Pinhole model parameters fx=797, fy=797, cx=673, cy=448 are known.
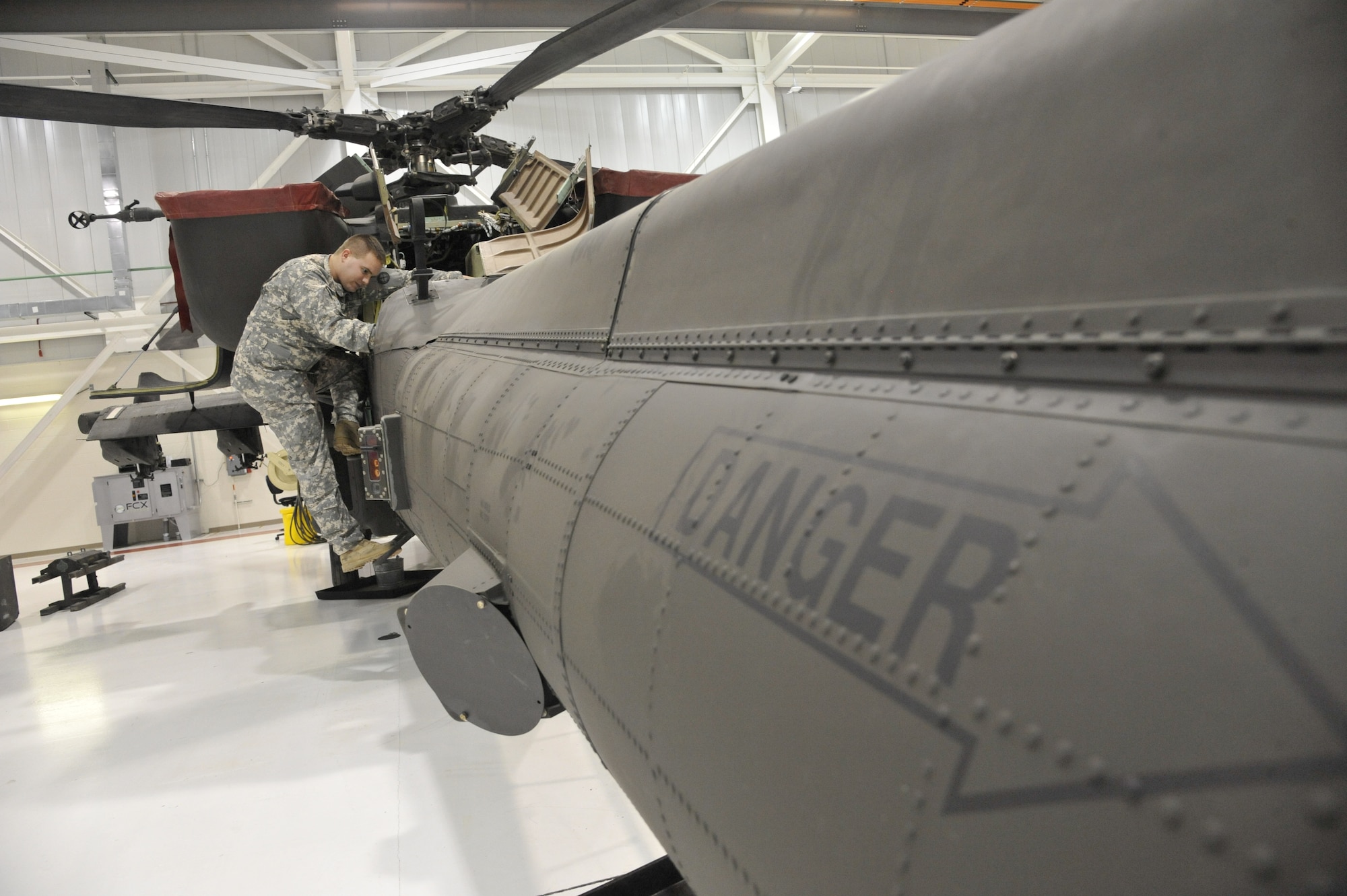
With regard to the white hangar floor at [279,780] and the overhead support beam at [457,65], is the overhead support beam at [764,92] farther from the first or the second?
the white hangar floor at [279,780]

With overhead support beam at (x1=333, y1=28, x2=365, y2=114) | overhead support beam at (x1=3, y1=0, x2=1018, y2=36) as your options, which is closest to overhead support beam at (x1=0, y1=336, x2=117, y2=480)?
overhead support beam at (x1=333, y1=28, x2=365, y2=114)

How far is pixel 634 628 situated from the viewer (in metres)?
1.33

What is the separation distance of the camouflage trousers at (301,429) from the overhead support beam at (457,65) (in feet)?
24.6

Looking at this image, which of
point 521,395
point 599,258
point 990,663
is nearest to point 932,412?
point 990,663

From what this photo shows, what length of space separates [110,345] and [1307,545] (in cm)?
1319

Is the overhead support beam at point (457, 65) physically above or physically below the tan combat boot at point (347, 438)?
above

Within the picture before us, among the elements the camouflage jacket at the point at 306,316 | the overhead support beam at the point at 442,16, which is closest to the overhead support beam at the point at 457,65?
the overhead support beam at the point at 442,16

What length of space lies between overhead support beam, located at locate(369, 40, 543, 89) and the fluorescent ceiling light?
→ 6.50 m

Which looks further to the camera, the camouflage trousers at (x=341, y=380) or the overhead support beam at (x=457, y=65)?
the overhead support beam at (x=457, y=65)

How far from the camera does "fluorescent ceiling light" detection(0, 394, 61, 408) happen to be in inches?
447

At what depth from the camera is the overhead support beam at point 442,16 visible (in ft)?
14.2

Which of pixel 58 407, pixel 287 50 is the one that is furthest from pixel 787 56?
pixel 58 407

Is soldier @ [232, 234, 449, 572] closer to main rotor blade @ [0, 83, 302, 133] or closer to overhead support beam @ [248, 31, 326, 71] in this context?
main rotor blade @ [0, 83, 302, 133]

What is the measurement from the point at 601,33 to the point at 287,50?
1051cm
